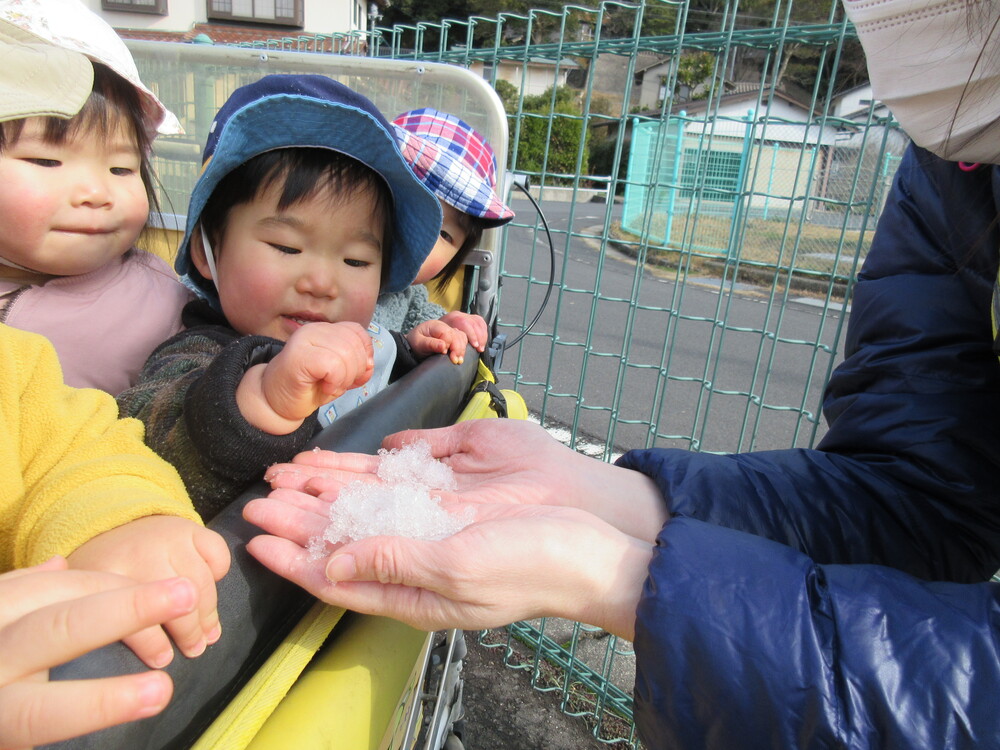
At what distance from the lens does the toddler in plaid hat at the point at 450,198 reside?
5.90ft

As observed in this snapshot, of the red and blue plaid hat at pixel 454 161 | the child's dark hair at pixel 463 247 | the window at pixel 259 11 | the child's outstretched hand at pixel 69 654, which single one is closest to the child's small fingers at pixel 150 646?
the child's outstretched hand at pixel 69 654

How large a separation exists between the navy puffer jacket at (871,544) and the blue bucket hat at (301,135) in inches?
28.9

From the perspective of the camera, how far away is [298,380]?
2.94 feet

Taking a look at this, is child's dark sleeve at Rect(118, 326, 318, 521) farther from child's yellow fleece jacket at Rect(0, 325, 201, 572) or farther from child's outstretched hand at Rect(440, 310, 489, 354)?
child's outstretched hand at Rect(440, 310, 489, 354)

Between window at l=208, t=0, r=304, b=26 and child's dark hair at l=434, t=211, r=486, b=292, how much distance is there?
20.6 m

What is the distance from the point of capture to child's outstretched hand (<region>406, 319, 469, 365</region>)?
4.99 ft

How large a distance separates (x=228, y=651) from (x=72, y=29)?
45.6 inches

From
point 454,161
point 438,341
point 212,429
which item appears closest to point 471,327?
point 438,341

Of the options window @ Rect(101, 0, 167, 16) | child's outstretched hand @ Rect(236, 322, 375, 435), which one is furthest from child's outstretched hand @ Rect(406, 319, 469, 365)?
window @ Rect(101, 0, 167, 16)

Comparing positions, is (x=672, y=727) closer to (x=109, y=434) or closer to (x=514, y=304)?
(x=109, y=434)

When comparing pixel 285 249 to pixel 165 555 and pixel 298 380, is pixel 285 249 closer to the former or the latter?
pixel 298 380

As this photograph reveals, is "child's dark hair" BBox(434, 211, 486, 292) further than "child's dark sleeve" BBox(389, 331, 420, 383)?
Yes

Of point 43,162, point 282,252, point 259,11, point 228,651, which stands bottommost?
point 228,651

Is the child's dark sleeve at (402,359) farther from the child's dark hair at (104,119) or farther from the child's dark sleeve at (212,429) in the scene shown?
the child's dark hair at (104,119)
